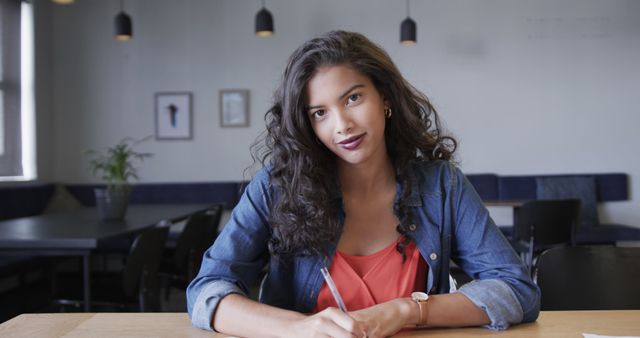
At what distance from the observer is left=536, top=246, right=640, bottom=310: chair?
1.35 metres

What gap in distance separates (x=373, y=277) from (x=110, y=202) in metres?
2.40

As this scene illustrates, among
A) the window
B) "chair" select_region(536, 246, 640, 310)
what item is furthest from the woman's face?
the window

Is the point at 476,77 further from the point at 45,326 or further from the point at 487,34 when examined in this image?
the point at 45,326

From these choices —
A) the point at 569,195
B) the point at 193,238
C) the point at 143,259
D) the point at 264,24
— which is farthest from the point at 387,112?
the point at 569,195

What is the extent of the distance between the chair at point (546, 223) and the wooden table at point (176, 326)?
104 inches

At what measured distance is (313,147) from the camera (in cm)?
119

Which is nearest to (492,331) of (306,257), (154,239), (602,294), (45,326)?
(306,257)

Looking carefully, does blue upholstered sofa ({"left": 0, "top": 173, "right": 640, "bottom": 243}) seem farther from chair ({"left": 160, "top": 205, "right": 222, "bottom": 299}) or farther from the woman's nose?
the woman's nose

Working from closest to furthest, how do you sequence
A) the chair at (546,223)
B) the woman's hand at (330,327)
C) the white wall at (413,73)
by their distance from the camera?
1. the woman's hand at (330,327)
2. the chair at (546,223)
3. the white wall at (413,73)

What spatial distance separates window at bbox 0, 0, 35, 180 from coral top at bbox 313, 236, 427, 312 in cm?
442

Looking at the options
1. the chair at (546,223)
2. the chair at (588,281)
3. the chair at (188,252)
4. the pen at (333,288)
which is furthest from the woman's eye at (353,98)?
the chair at (546,223)

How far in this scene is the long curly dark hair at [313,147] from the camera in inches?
44.4

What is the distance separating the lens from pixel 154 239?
2.38m

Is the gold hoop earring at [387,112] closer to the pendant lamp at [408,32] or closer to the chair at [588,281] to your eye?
the chair at [588,281]
